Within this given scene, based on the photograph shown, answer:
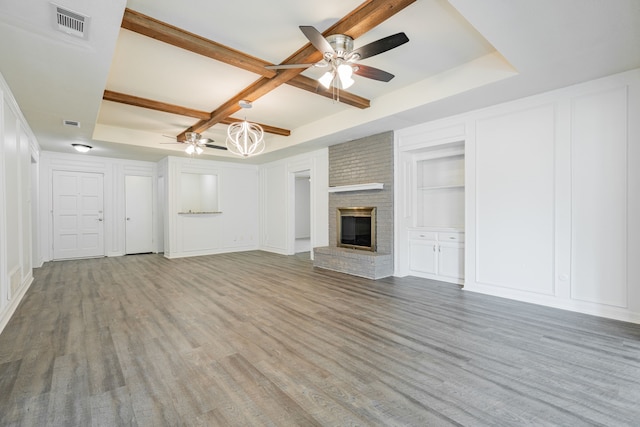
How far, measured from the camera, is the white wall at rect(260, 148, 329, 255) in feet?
23.6

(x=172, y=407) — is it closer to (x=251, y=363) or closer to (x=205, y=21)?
(x=251, y=363)

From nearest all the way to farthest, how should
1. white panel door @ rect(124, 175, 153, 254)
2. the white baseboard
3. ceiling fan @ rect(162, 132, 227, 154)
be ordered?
the white baseboard < ceiling fan @ rect(162, 132, 227, 154) < white panel door @ rect(124, 175, 153, 254)

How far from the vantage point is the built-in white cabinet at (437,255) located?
4.86 m

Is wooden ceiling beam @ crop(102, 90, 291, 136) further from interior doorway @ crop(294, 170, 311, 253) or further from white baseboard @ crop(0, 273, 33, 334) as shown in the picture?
interior doorway @ crop(294, 170, 311, 253)

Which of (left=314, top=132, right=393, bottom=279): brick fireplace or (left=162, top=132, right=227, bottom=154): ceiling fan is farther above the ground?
(left=162, top=132, right=227, bottom=154): ceiling fan

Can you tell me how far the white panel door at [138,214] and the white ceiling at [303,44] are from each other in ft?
10.8

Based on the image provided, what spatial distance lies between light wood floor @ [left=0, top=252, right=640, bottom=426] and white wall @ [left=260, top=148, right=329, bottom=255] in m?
3.17

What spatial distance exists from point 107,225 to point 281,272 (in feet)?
18.0

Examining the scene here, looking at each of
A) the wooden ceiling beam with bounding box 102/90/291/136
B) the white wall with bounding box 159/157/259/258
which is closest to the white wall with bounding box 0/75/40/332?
the wooden ceiling beam with bounding box 102/90/291/136

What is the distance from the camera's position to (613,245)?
10.7ft

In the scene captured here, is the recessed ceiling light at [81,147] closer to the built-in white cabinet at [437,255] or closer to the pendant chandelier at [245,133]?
the pendant chandelier at [245,133]

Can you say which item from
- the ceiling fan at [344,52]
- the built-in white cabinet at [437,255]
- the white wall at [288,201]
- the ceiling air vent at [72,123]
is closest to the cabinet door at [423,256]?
the built-in white cabinet at [437,255]

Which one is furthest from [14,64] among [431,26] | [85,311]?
[431,26]

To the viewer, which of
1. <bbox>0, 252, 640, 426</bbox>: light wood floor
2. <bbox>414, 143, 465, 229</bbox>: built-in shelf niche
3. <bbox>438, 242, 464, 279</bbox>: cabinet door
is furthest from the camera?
<bbox>414, 143, 465, 229</bbox>: built-in shelf niche
